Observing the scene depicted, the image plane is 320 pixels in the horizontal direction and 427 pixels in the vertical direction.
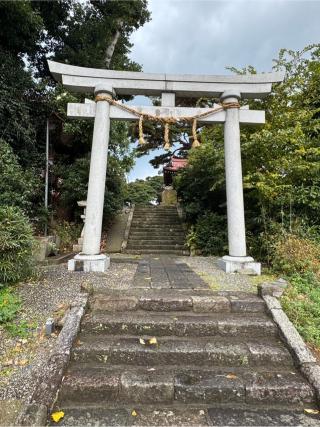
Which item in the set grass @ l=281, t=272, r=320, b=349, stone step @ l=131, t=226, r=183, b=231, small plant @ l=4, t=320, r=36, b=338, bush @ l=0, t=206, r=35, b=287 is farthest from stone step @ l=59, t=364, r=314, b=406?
stone step @ l=131, t=226, r=183, b=231

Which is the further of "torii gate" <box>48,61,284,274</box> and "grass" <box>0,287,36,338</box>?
"torii gate" <box>48,61,284,274</box>

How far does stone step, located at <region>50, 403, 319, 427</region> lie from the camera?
203 centimetres

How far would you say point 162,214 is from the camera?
1281 centimetres

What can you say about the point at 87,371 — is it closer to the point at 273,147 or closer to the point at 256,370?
the point at 256,370

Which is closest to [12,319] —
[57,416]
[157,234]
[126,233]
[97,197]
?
[57,416]

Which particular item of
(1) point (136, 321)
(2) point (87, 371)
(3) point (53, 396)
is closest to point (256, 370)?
(1) point (136, 321)

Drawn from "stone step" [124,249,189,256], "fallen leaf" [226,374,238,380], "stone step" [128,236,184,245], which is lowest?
"fallen leaf" [226,374,238,380]

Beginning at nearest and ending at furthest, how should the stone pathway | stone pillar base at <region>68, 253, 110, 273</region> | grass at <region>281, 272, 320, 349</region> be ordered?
the stone pathway < grass at <region>281, 272, 320, 349</region> < stone pillar base at <region>68, 253, 110, 273</region>

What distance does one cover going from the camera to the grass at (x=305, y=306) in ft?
9.98

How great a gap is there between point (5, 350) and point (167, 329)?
166 cm

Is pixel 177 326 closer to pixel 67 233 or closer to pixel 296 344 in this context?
pixel 296 344

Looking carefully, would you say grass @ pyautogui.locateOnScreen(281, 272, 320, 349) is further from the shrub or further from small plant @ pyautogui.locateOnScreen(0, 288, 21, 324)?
small plant @ pyautogui.locateOnScreen(0, 288, 21, 324)

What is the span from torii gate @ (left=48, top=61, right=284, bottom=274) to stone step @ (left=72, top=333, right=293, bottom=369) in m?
2.54

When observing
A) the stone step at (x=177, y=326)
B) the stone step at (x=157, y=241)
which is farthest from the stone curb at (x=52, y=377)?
the stone step at (x=157, y=241)
